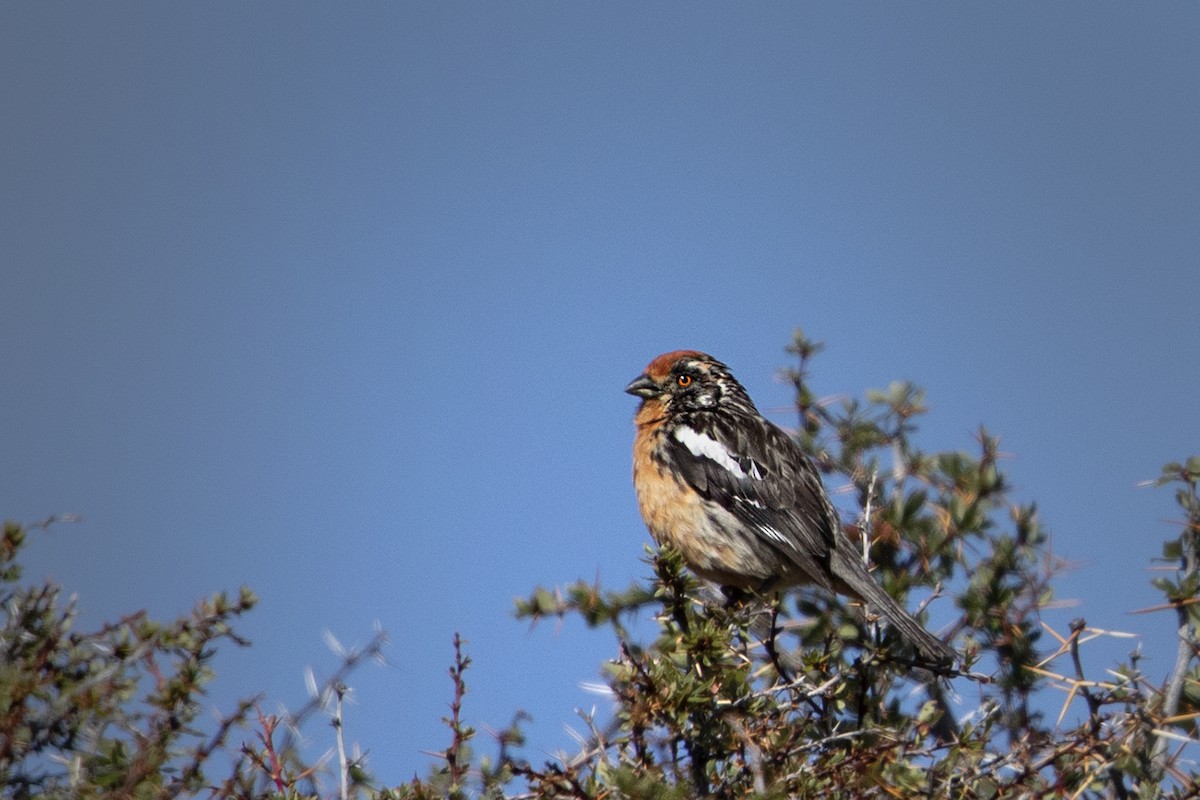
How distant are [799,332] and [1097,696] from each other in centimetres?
239

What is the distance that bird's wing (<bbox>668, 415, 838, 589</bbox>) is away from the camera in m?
6.48

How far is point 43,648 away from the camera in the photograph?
3.35m

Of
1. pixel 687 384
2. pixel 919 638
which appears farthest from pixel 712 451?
pixel 919 638

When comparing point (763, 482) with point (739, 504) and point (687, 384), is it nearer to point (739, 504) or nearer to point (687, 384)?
point (739, 504)

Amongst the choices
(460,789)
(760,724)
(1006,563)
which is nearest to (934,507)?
(1006,563)

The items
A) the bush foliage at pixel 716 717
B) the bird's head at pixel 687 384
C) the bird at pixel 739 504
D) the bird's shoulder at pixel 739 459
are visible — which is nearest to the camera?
the bush foliage at pixel 716 717

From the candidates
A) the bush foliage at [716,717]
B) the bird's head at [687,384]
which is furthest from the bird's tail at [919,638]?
the bird's head at [687,384]

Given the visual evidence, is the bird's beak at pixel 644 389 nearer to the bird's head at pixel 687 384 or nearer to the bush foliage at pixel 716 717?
the bird's head at pixel 687 384

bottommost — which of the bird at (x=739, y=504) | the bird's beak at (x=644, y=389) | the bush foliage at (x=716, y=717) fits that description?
the bush foliage at (x=716, y=717)

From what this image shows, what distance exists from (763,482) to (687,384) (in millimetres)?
943

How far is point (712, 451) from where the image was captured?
691 centimetres

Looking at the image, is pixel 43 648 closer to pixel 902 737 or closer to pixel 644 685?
pixel 644 685

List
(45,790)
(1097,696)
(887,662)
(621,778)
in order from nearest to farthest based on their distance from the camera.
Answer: (621,778) → (45,790) → (1097,696) → (887,662)

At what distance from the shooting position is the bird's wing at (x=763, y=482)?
648 cm
